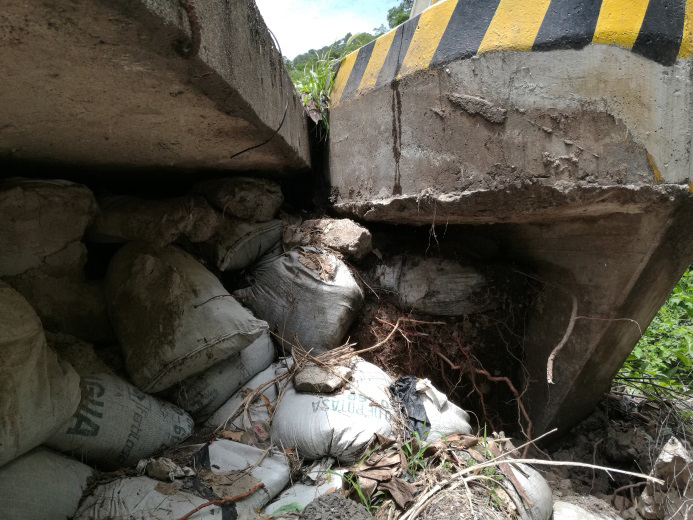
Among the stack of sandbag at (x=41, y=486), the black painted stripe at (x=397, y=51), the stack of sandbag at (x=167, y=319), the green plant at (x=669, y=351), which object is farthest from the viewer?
the green plant at (x=669, y=351)

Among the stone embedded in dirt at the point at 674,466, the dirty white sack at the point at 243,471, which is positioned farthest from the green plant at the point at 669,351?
the dirty white sack at the point at 243,471

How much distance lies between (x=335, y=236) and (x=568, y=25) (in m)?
1.22

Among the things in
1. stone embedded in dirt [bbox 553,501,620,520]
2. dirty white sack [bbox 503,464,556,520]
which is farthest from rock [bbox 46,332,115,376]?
stone embedded in dirt [bbox 553,501,620,520]

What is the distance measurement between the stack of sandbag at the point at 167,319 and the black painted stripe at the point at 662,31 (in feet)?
5.17

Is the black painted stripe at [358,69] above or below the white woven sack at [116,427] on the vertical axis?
above

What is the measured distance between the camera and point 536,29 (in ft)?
4.48

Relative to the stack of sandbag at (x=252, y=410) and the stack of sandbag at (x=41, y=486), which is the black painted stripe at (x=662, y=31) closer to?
the stack of sandbag at (x=252, y=410)

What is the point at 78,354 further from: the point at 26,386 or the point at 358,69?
the point at 358,69

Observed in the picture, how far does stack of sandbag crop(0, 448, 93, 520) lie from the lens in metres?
1.07

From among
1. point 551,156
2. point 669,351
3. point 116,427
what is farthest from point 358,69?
point 669,351

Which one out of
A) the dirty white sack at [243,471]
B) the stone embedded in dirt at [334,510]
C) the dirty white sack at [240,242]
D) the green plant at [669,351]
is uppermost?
the dirty white sack at [240,242]

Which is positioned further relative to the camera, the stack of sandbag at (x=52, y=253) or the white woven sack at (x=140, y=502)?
the stack of sandbag at (x=52, y=253)

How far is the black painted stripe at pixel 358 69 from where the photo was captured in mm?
1991

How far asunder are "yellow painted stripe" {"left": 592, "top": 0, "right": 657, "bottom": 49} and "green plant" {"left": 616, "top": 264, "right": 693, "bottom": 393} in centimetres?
180
